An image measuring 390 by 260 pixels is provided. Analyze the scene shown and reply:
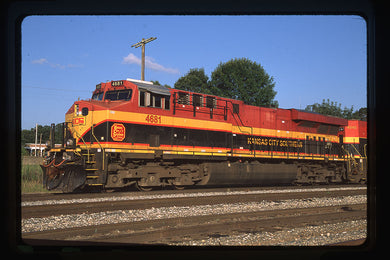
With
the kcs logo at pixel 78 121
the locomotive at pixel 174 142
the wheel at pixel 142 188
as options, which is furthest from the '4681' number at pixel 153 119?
the wheel at pixel 142 188

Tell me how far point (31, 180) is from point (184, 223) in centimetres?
1152

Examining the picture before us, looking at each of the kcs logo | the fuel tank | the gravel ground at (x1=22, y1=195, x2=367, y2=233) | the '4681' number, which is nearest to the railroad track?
the gravel ground at (x1=22, y1=195, x2=367, y2=233)

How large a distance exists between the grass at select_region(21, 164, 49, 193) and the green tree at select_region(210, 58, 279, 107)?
2435 centimetres

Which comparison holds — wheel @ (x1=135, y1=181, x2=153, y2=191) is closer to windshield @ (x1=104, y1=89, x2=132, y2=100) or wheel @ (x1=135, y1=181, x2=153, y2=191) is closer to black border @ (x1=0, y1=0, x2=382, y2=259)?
windshield @ (x1=104, y1=89, x2=132, y2=100)

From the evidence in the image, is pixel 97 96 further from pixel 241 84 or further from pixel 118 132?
pixel 241 84

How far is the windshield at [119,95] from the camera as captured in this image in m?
12.1

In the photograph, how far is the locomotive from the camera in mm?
11391

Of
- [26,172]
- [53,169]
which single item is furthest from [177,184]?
[26,172]

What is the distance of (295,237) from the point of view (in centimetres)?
596

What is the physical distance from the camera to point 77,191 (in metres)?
12.7

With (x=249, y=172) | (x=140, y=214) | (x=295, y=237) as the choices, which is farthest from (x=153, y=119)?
(x=295, y=237)
